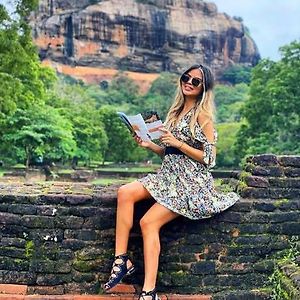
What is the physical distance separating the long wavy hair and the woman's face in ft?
0.07

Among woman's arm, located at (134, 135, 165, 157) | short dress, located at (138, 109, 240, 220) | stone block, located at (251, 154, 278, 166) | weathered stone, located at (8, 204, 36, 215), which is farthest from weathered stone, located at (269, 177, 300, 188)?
weathered stone, located at (8, 204, 36, 215)

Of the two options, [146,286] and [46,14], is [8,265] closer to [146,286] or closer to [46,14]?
[146,286]

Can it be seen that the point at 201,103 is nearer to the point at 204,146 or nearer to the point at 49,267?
the point at 204,146

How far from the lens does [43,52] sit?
93188 millimetres

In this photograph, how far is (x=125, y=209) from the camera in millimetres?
4203

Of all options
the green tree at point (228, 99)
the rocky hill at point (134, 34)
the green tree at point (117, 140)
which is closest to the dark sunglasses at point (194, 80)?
the green tree at point (117, 140)

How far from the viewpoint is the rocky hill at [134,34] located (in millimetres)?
95000

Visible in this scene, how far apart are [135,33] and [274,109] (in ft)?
247

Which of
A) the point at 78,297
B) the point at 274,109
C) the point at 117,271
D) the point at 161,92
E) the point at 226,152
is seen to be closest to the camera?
the point at 117,271

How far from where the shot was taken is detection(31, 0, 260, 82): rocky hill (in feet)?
312

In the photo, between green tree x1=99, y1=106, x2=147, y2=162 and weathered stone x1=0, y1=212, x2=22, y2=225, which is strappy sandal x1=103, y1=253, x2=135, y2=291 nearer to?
weathered stone x1=0, y1=212, x2=22, y2=225

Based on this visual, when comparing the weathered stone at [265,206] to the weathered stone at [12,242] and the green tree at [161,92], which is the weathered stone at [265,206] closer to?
the weathered stone at [12,242]

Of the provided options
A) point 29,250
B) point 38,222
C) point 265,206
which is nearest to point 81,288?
point 29,250

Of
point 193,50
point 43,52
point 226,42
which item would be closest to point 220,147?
point 43,52
